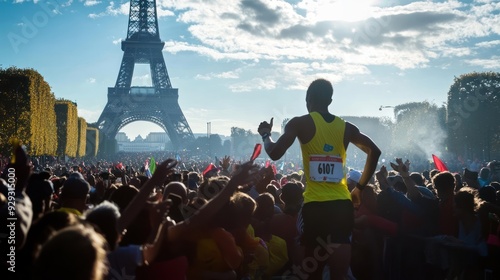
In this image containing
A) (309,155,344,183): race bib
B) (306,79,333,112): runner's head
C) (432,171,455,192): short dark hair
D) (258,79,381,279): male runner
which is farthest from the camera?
(432,171,455,192): short dark hair

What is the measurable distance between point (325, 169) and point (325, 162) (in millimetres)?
65

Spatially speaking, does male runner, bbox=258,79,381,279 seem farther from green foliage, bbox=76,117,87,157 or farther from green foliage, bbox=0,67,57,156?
green foliage, bbox=76,117,87,157

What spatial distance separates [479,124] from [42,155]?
35.7m

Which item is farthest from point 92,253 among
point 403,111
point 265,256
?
point 403,111

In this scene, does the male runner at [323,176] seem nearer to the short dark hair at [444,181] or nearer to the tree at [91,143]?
the short dark hair at [444,181]

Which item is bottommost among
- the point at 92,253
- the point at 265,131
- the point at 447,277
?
the point at 447,277

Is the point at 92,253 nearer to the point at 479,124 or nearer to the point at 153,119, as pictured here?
the point at 479,124

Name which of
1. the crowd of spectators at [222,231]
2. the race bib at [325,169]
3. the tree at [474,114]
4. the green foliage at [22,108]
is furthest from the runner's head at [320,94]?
the tree at [474,114]

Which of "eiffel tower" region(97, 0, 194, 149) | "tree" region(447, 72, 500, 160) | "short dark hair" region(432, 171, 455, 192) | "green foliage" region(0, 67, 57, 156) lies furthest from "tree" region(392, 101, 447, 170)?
"short dark hair" region(432, 171, 455, 192)

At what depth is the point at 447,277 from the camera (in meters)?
7.12

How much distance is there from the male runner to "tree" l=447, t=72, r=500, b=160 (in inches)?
1848

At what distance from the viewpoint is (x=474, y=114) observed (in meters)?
50.6

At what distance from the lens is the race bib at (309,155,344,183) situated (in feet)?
16.7

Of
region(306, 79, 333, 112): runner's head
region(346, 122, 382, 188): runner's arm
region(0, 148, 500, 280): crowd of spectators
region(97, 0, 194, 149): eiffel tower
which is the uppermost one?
region(97, 0, 194, 149): eiffel tower
